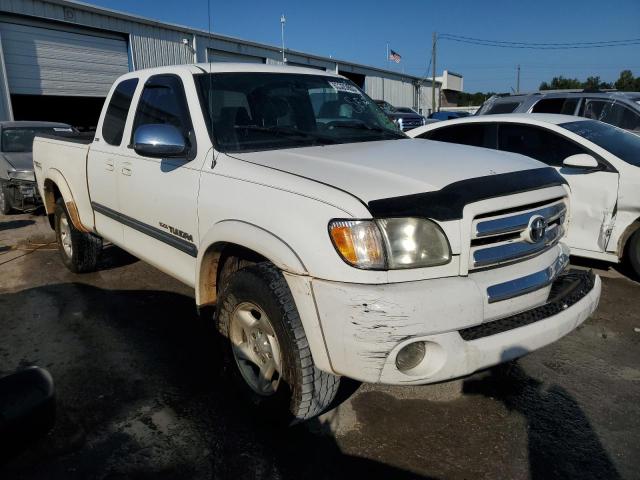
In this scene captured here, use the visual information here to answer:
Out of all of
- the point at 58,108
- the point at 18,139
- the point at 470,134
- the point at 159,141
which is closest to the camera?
the point at 159,141

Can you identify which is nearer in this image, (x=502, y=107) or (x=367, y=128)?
(x=367, y=128)

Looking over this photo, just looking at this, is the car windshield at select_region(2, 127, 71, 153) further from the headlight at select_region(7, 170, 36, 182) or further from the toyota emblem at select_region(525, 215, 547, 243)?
the toyota emblem at select_region(525, 215, 547, 243)

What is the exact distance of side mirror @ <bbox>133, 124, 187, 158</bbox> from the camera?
3080 millimetres

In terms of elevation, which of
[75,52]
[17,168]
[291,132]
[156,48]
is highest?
[156,48]

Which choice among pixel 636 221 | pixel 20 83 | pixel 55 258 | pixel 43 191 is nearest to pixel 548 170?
pixel 636 221

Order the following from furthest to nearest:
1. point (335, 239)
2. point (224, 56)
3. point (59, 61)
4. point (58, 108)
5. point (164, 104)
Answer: point (224, 56)
point (58, 108)
point (59, 61)
point (164, 104)
point (335, 239)

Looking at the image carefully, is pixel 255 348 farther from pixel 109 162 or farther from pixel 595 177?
pixel 595 177

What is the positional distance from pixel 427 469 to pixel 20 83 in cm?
1804

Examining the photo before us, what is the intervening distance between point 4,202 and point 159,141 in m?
7.78

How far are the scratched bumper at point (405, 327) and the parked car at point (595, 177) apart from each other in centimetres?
309

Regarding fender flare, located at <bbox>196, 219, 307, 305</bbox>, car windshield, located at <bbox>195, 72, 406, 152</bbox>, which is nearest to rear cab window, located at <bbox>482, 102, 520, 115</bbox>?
car windshield, located at <bbox>195, 72, 406, 152</bbox>

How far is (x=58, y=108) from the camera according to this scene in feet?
66.3

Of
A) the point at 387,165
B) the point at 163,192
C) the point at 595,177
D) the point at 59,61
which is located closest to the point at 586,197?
the point at 595,177

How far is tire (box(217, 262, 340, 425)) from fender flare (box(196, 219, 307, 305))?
154mm
